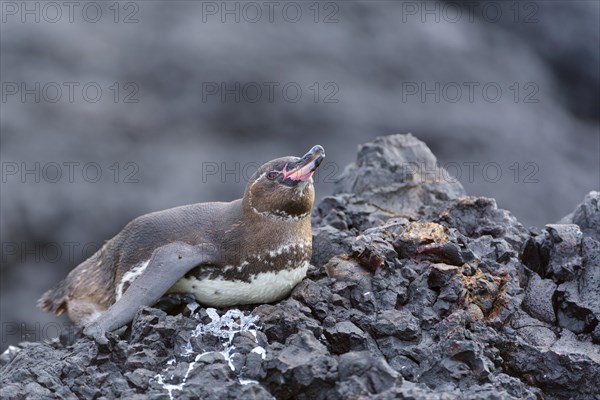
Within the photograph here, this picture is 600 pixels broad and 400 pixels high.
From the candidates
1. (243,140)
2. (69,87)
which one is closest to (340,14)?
(243,140)

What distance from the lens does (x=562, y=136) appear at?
13500 millimetres

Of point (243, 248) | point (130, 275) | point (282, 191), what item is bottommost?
point (130, 275)

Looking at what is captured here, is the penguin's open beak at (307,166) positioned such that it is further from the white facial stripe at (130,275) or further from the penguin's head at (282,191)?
the white facial stripe at (130,275)

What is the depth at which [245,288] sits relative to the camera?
6672mm

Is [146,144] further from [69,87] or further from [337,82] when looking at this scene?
[337,82]

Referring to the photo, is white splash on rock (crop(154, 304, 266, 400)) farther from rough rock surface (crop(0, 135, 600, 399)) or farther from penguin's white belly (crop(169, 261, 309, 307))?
penguin's white belly (crop(169, 261, 309, 307))

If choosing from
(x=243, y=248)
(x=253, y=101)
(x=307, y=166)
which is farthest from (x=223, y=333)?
(x=253, y=101)

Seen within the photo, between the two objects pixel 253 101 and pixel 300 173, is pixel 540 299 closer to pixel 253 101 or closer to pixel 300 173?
pixel 300 173

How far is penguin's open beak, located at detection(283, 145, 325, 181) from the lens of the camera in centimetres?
655

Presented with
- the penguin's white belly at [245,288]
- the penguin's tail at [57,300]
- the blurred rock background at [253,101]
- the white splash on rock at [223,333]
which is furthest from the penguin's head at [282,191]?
the blurred rock background at [253,101]

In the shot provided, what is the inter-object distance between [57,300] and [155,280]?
1.51 meters

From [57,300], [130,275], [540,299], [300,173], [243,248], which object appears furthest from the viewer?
[57,300]

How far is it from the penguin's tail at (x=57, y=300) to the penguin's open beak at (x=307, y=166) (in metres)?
2.12

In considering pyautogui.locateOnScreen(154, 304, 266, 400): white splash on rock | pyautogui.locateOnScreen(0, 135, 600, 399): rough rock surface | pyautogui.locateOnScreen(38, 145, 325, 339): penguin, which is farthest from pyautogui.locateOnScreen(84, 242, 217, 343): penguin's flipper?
pyautogui.locateOnScreen(154, 304, 266, 400): white splash on rock
